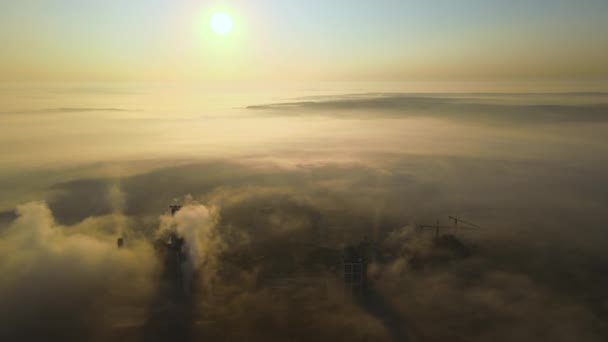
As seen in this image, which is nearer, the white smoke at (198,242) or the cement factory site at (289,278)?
the cement factory site at (289,278)

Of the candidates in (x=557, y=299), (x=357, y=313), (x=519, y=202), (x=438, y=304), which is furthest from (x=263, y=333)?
(x=519, y=202)

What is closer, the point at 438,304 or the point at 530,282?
the point at 438,304

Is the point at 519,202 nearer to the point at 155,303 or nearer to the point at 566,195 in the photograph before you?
the point at 566,195

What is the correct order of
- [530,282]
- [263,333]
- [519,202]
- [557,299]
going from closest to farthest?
[263,333] → [557,299] → [530,282] → [519,202]

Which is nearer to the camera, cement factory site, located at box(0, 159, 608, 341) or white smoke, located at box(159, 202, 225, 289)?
cement factory site, located at box(0, 159, 608, 341)

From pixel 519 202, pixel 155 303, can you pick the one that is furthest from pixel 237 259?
pixel 519 202

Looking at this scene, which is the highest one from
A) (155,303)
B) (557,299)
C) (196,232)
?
(196,232)

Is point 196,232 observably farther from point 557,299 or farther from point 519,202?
point 519,202

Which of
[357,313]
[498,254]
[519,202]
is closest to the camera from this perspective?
[357,313]

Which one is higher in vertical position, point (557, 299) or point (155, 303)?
point (155, 303)
